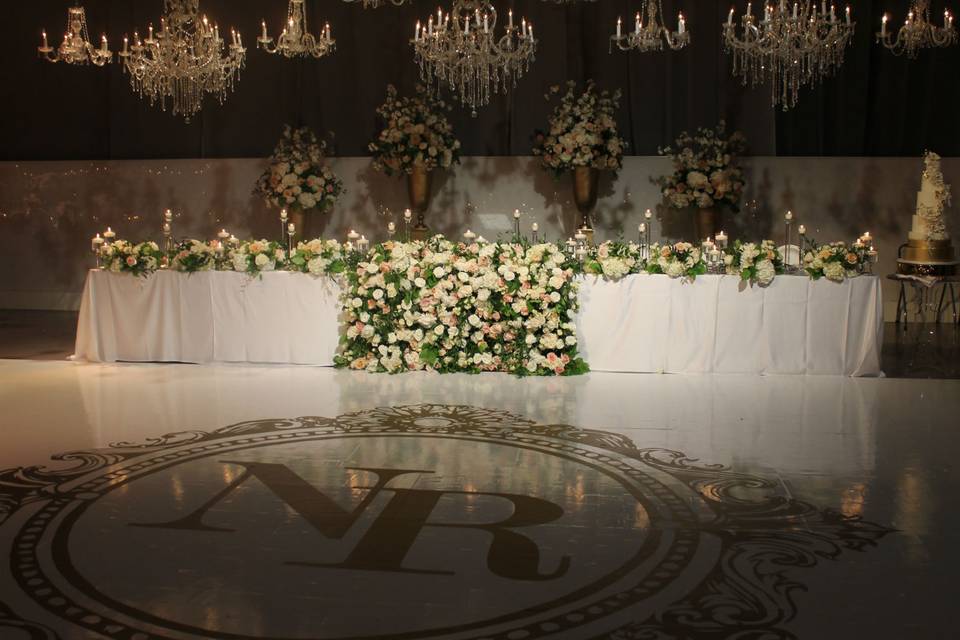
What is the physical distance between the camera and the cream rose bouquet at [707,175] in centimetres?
1209

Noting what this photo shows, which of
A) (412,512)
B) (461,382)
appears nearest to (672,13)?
(461,382)

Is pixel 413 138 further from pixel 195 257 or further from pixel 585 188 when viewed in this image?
pixel 195 257

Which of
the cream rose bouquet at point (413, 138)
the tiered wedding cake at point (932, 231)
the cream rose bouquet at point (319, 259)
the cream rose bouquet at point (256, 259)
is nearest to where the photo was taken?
the cream rose bouquet at point (319, 259)

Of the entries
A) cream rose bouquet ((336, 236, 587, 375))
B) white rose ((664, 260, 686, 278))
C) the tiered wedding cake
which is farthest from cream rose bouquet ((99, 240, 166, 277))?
the tiered wedding cake

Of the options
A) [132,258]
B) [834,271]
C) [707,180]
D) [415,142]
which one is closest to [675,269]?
[834,271]

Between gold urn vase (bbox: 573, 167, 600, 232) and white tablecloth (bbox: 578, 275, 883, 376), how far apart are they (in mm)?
3092

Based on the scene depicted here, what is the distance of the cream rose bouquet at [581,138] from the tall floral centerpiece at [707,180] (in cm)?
72

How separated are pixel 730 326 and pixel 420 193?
489 centimetres

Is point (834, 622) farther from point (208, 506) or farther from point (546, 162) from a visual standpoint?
point (546, 162)

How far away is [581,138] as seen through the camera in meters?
12.1

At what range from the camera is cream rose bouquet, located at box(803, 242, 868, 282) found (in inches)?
353

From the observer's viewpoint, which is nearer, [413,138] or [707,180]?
[707,180]

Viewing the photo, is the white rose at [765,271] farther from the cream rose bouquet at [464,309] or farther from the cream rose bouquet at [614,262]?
the cream rose bouquet at [464,309]

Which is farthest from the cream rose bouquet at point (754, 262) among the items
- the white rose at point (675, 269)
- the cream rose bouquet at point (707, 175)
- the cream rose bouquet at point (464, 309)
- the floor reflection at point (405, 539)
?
the cream rose bouquet at point (707, 175)
